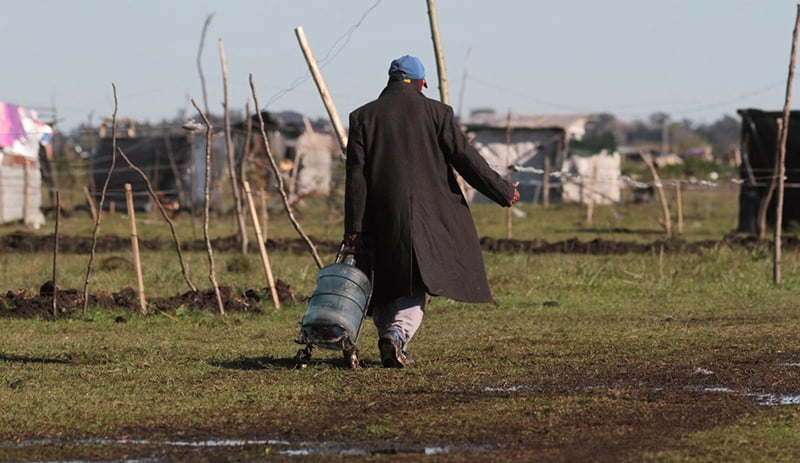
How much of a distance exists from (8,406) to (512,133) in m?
35.5

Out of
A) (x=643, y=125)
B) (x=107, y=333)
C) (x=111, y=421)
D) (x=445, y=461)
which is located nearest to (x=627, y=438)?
(x=445, y=461)

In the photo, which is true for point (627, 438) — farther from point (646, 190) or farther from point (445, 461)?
point (646, 190)

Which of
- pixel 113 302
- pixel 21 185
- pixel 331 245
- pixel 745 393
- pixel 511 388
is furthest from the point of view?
pixel 21 185

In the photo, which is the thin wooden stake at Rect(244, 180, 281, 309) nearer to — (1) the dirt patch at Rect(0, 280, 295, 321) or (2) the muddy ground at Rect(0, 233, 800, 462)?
(1) the dirt patch at Rect(0, 280, 295, 321)

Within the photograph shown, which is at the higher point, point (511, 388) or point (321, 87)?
point (321, 87)

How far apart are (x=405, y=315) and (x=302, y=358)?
65 centimetres

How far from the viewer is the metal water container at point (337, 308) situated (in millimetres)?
7629

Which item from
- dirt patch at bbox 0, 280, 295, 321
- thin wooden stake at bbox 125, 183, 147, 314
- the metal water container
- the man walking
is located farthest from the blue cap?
dirt patch at bbox 0, 280, 295, 321

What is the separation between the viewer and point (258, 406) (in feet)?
21.0

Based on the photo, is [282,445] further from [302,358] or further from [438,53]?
[438,53]

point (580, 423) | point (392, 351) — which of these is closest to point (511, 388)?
point (392, 351)

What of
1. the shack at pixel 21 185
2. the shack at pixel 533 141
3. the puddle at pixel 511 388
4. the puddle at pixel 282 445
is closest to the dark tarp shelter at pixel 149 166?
the shack at pixel 21 185

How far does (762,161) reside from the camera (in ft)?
90.1

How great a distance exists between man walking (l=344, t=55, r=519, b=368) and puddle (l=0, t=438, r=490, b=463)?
2.30 meters
